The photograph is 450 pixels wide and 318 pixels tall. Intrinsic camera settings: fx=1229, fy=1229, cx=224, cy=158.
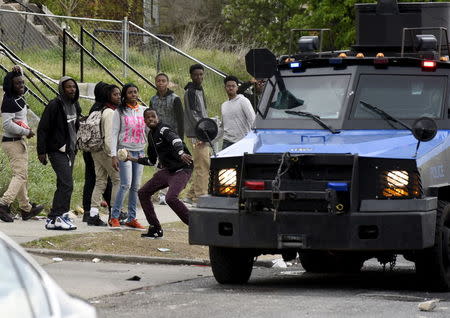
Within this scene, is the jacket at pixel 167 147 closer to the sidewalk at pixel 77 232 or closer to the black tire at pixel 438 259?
the sidewalk at pixel 77 232

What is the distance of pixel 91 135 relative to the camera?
1534 cm

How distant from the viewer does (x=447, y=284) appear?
34.4 ft

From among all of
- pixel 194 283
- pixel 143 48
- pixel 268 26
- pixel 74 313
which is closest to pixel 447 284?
pixel 194 283

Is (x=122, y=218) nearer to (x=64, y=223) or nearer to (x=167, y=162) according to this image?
(x=64, y=223)

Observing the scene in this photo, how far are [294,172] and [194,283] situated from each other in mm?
1655

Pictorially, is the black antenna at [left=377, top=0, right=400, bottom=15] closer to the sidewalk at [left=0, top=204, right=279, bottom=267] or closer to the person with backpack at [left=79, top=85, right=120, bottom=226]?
the sidewalk at [left=0, top=204, right=279, bottom=267]

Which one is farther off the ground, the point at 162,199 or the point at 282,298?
the point at 282,298

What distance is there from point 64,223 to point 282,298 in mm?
4996

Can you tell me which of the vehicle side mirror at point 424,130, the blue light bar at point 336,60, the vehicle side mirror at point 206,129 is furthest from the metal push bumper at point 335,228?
the blue light bar at point 336,60

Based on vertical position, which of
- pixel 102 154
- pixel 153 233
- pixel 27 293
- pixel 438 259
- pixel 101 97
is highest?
pixel 27 293

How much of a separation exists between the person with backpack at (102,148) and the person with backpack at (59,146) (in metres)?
0.59

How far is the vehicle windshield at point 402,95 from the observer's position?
11258 millimetres

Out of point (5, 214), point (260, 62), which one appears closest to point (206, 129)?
point (260, 62)

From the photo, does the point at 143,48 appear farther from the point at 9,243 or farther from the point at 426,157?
the point at 9,243
